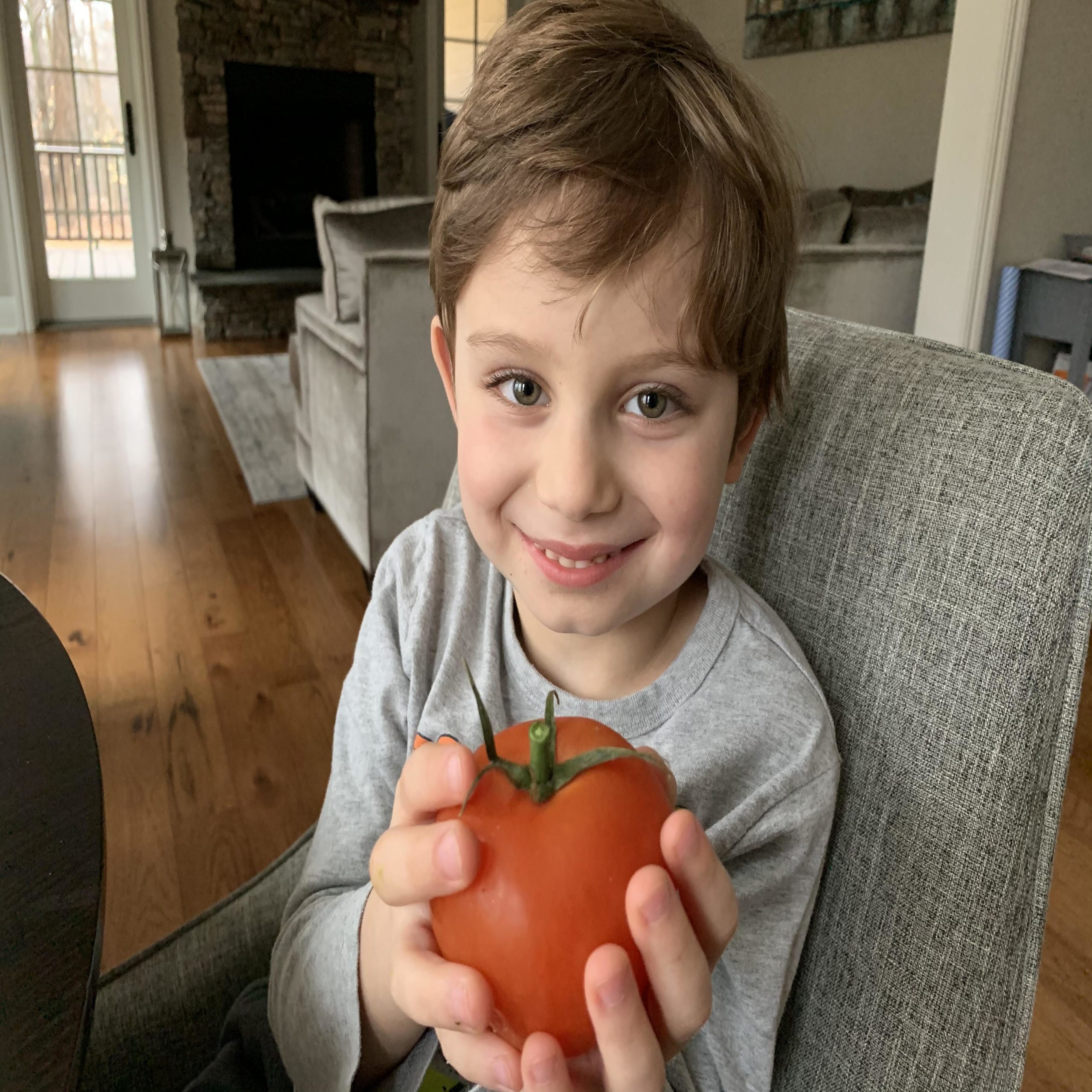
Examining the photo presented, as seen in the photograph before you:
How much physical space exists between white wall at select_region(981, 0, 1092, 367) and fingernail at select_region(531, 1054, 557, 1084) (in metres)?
2.77

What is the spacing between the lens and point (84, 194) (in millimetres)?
6242

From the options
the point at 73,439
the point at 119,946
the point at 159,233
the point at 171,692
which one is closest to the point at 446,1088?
the point at 119,946

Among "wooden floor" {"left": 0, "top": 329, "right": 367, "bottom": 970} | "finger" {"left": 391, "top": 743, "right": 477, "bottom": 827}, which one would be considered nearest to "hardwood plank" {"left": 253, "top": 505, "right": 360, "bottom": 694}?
"wooden floor" {"left": 0, "top": 329, "right": 367, "bottom": 970}

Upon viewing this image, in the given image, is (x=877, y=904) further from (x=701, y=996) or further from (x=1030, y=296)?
(x=1030, y=296)

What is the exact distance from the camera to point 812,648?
0.70m

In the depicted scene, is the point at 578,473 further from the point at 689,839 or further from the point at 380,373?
the point at 380,373

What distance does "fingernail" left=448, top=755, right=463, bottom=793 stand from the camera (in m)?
0.43

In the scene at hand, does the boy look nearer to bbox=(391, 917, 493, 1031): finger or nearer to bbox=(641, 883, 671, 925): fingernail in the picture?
bbox=(391, 917, 493, 1031): finger

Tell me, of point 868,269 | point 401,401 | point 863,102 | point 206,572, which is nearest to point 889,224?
point 868,269

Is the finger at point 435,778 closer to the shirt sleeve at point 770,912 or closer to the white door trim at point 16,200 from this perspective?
the shirt sleeve at point 770,912

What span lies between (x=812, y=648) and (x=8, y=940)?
0.51m

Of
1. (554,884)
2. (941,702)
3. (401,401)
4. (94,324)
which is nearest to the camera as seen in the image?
(554,884)

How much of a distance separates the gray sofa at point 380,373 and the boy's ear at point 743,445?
1.87 metres

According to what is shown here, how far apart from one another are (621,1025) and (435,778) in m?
0.13
